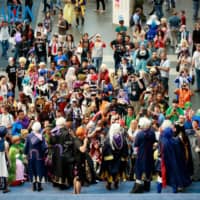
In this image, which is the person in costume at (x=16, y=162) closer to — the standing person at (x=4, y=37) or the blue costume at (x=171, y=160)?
the blue costume at (x=171, y=160)

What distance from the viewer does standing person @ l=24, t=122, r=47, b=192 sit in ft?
53.7

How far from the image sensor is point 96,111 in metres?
20.4

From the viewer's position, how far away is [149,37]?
27812 millimetres

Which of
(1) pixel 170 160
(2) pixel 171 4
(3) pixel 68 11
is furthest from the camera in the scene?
(2) pixel 171 4

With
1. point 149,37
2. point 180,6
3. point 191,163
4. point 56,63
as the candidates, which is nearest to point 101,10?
point 180,6

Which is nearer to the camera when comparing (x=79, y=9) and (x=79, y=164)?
(x=79, y=164)

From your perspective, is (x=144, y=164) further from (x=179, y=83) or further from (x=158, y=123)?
(x=179, y=83)

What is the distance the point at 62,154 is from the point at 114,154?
980 millimetres

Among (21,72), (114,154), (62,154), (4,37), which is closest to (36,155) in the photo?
(62,154)

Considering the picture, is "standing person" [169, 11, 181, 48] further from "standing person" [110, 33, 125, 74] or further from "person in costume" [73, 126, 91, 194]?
"person in costume" [73, 126, 91, 194]

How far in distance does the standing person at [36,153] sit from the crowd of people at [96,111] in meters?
0.02

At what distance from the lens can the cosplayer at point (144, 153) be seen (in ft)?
52.9

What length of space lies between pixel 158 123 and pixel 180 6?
17.8m

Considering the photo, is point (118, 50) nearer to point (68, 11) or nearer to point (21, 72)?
point (21, 72)
